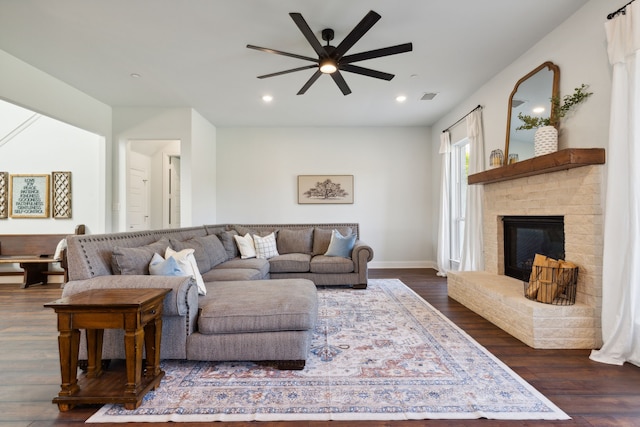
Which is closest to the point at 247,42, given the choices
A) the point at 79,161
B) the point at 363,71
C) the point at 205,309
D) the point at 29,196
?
the point at 363,71

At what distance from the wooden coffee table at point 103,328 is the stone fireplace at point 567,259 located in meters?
2.85

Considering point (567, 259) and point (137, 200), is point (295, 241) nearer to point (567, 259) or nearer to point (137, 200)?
point (137, 200)

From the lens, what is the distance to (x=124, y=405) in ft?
5.69

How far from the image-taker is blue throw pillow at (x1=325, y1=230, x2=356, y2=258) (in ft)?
15.7

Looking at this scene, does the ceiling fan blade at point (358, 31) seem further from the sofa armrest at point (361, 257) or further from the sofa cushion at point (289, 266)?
the sofa cushion at point (289, 266)

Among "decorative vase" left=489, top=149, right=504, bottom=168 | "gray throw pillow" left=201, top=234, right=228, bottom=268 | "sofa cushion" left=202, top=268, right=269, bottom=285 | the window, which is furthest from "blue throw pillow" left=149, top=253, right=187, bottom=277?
the window

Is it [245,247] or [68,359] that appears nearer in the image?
[68,359]

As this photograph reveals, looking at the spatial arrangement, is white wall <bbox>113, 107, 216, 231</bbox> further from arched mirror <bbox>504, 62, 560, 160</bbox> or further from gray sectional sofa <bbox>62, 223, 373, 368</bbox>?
arched mirror <bbox>504, 62, 560, 160</bbox>

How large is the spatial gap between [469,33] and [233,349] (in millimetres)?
3472

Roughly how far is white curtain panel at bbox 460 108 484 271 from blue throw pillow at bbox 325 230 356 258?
165cm

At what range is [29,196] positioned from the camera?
17.0 feet

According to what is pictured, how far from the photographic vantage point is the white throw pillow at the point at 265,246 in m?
4.82

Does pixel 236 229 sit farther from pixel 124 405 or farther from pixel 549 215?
pixel 549 215

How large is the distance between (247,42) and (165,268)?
232 cm
